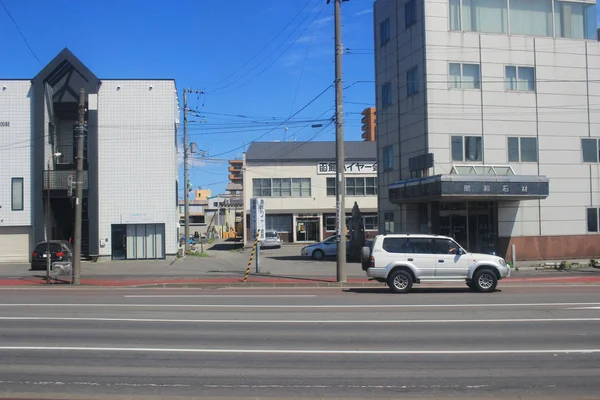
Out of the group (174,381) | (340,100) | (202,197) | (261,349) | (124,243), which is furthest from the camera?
(202,197)

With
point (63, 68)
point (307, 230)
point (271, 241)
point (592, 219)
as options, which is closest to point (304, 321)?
point (592, 219)

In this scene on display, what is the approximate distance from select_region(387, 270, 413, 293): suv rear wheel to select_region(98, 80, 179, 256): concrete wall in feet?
68.6

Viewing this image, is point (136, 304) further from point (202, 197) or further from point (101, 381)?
point (202, 197)

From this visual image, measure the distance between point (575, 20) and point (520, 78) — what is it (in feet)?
16.2

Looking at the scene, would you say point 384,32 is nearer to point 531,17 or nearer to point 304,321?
point 531,17

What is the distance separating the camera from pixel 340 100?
22000 millimetres

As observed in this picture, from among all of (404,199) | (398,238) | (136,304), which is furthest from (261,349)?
(404,199)

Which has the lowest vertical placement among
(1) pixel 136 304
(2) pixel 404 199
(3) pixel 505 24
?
(1) pixel 136 304

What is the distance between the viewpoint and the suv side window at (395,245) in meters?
17.9

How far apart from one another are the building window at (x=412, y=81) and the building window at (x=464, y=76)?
1.81 meters

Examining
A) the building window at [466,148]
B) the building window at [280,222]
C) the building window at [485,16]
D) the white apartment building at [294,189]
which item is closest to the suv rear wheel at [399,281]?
the building window at [466,148]

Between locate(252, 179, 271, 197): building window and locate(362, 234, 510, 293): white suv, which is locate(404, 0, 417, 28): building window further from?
locate(252, 179, 271, 197): building window

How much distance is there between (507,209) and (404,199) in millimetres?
5432

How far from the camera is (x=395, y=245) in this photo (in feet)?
58.9
